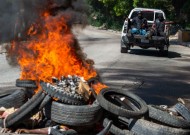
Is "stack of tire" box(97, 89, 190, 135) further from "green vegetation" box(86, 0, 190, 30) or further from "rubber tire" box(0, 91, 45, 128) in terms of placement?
"green vegetation" box(86, 0, 190, 30)

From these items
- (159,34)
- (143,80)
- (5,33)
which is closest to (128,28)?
(159,34)

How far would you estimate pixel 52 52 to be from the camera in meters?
8.34

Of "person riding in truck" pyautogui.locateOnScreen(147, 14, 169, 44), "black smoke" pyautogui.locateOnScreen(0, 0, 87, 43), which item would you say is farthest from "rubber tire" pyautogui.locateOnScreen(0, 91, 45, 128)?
"person riding in truck" pyautogui.locateOnScreen(147, 14, 169, 44)

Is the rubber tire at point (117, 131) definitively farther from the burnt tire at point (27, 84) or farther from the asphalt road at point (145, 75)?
the asphalt road at point (145, 75)

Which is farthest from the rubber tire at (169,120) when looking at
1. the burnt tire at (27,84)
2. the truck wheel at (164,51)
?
the truck wheel at (164,51)

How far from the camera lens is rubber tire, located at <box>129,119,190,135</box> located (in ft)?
22.9

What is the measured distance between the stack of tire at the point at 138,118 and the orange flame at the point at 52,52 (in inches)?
42.8

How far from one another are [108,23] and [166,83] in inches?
1599

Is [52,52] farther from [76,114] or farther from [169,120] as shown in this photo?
[169,120]

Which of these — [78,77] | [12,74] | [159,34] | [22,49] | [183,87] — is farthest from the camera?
[159,34]

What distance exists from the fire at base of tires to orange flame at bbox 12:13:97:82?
496 mm

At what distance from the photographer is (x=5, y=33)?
360 inches

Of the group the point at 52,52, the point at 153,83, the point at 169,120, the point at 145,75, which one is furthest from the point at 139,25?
the point at 169,120

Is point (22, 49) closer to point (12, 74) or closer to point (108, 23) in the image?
point (12, 74)
